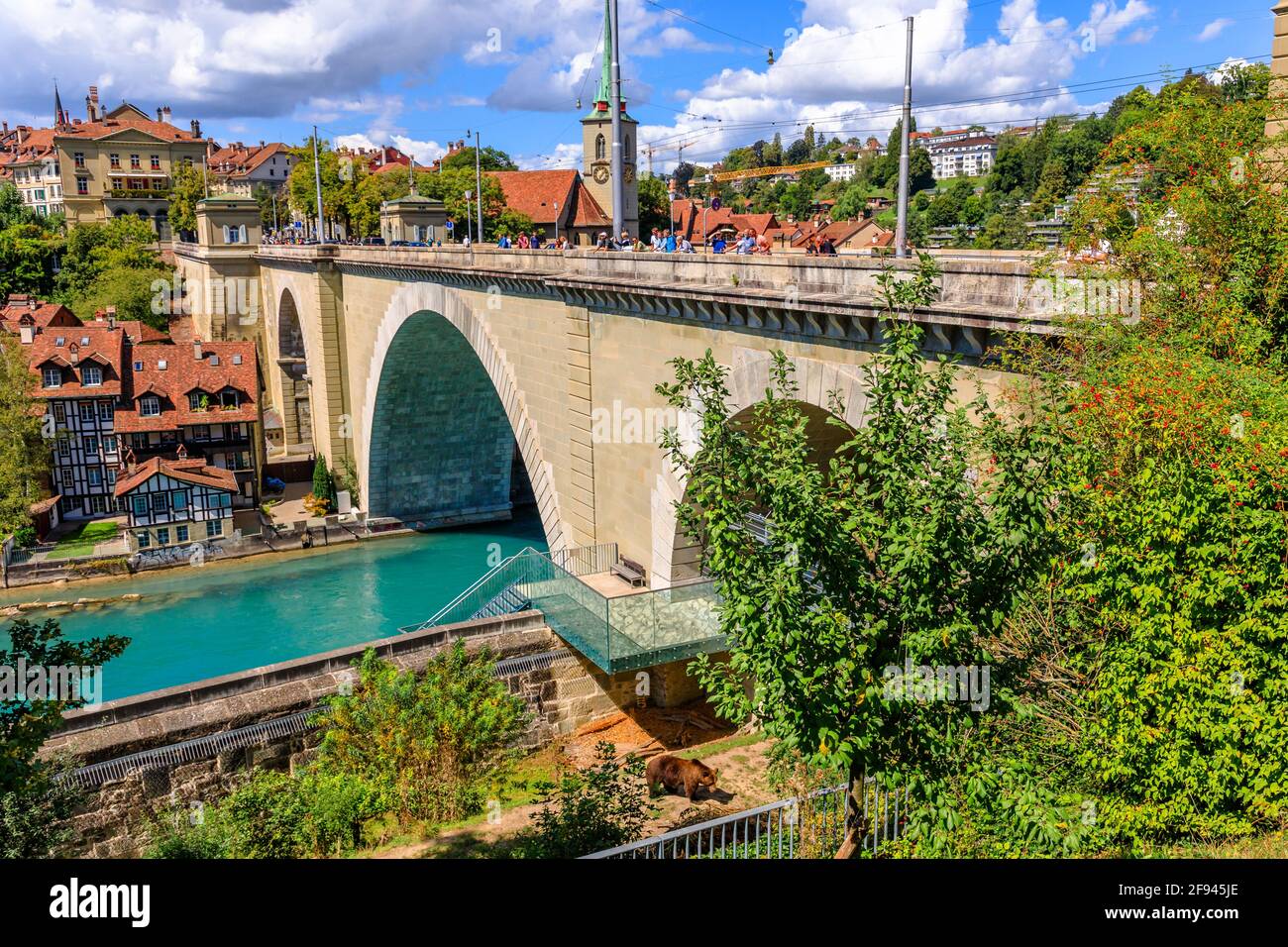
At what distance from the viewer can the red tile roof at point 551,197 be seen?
8269 centimetres

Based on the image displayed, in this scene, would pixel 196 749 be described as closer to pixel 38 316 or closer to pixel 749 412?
pixel 749 412

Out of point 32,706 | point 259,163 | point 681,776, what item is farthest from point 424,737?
point 259,163

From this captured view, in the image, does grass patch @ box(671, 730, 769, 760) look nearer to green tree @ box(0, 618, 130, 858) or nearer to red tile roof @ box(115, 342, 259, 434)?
green tree @ box(0, 618, 130, 858)

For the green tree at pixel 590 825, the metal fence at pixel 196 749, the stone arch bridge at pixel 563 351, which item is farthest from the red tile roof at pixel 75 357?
the green tree at pixel 590 825

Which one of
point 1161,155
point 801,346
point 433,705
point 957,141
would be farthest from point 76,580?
point 957,141

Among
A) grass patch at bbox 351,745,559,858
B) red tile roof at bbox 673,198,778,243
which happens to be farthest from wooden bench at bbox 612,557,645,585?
red tile roof at bbox 673,198,778,243

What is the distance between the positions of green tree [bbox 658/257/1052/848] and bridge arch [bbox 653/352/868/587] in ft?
7.44

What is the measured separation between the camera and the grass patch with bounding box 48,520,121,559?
137 feet

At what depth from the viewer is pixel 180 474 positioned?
142 feet

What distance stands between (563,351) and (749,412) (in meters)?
7.79

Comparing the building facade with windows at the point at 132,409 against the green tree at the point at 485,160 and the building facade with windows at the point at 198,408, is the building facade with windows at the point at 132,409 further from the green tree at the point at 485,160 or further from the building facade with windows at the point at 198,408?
the green tree at the point at 485,160

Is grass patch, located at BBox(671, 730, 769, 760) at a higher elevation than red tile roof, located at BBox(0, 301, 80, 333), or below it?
below
